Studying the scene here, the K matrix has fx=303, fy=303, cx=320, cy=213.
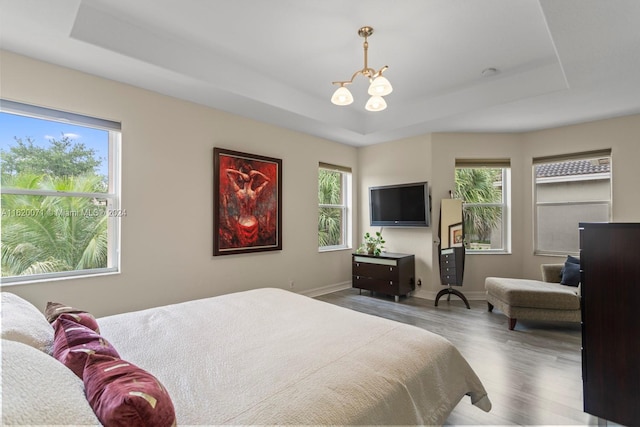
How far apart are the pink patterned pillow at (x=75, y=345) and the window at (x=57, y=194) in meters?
1.76

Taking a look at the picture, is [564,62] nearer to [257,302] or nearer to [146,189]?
[257,302]

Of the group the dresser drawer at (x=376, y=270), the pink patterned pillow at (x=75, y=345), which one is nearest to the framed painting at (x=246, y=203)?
the dresser drawer at (x=376, y=270)

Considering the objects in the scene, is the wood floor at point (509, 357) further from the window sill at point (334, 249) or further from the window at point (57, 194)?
the window at point (57, 194)

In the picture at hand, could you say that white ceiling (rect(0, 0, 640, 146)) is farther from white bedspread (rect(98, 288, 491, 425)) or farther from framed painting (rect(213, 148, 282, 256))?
white bedspread (rect(98, 288, 491, 425))

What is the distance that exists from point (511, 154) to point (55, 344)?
17.6ft

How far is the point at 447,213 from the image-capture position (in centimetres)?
428

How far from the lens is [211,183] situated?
3529mm

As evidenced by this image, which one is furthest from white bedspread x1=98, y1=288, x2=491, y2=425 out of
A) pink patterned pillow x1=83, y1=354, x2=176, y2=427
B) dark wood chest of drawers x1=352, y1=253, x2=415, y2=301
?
dark wood chest of drawers x1=352, y1=253, x2=415, y2=301

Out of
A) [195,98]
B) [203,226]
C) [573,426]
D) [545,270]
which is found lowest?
[573,426]

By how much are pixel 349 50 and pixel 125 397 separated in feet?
9.68

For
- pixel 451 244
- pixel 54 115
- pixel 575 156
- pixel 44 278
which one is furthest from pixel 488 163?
pixel 44 278

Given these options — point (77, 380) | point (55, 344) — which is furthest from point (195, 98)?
point (77, 380)

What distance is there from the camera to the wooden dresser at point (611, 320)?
169 cm

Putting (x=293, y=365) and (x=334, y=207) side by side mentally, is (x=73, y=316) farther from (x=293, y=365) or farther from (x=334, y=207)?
(x=334, y=207)
